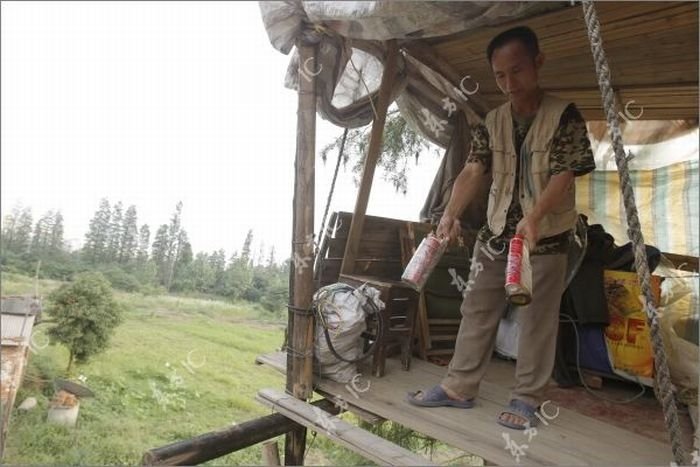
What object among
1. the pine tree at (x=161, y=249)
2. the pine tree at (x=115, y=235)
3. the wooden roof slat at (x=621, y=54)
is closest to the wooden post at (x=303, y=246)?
the wooden roof slat at (x=621, y=54)

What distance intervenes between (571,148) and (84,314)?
13782 mm

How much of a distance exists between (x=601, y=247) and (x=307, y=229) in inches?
86.5

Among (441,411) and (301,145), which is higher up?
(301,145)

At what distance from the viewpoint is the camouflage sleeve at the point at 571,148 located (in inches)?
78.1

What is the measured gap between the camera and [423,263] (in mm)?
2049

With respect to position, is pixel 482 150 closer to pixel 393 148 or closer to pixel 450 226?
pixel 450 226

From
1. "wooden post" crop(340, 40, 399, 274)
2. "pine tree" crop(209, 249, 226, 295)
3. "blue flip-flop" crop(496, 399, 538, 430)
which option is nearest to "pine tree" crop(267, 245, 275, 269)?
"wooden post" crop(340, 40, 399, 274)

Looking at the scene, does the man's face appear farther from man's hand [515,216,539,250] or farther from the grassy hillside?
the grassy hillside

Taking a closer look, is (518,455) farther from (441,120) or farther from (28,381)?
(28,381)

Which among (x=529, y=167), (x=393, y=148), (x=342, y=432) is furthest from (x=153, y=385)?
(x=529, y=167)

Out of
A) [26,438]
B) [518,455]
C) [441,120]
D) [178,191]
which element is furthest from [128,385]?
[518,455]

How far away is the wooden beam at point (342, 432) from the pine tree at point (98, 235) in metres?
9.36

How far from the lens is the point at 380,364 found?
2.87 metres

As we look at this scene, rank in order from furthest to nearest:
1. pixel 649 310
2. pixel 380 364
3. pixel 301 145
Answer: pixel 380 364 → pixel 301 145 → pixel 649 310
